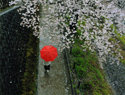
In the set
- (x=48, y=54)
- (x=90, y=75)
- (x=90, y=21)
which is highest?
(x=90, y=21)

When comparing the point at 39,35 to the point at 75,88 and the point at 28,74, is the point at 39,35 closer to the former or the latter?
the point at 28,74

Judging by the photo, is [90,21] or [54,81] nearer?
[54,81]

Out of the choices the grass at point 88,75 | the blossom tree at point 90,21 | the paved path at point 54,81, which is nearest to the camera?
the paved path at point 54,81

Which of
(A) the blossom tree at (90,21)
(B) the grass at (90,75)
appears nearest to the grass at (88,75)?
(B) the grass at (90,75)

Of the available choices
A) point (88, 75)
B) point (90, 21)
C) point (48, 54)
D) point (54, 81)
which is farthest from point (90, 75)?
point (90, 21)

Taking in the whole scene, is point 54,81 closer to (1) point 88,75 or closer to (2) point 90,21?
(1) point 88,75

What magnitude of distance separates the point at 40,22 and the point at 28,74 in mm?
6959

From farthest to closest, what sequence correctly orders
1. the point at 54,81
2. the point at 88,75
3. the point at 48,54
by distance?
the point at 88,75
the point at 54,81
the point at 48,54

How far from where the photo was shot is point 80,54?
989 centimetres

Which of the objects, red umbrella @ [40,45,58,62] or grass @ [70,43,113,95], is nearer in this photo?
red umbrella @ [40,45,58,62]

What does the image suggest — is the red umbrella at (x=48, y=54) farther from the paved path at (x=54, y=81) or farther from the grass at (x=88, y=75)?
the grass at (x=88, y=75)

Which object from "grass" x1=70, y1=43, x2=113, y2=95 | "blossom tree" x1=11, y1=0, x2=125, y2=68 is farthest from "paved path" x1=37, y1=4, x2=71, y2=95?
"blossom tree" x1=11, y1=0, x2=125, y2=68

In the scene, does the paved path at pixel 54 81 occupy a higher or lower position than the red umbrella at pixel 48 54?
lower

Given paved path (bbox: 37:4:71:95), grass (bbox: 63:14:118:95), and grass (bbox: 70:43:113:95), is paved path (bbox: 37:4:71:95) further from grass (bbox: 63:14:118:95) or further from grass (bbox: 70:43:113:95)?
grass (bbox: 70:43:113:95)
